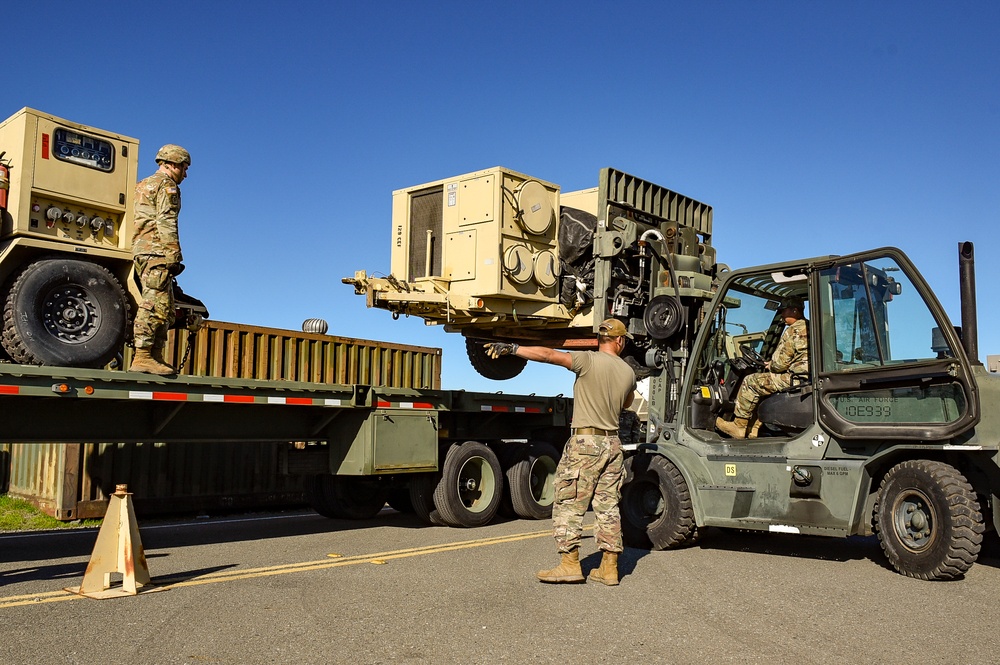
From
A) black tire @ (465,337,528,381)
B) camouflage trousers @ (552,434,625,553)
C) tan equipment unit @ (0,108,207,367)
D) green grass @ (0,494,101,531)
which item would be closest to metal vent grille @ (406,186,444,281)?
black tire @ (465,337,528,381)

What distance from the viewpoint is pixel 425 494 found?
10.3m

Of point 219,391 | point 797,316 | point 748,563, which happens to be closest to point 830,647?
point 748,563

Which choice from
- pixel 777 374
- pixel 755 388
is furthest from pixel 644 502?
pixel 777 374

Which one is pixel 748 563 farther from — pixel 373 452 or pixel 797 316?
pixel 373 452

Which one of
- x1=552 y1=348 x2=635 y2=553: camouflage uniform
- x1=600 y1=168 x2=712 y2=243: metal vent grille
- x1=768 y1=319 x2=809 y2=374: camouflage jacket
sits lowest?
x1=552 y1=348 x2=635 y2=553: camouflage uniform

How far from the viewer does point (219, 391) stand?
8117mm

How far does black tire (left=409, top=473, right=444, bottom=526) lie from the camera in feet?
33.9

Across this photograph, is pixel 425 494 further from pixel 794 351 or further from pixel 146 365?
pixel 794 351

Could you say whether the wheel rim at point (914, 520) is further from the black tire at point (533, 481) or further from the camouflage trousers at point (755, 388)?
the black tire at point (533, 481)

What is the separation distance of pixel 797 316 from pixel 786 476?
153 centimetres

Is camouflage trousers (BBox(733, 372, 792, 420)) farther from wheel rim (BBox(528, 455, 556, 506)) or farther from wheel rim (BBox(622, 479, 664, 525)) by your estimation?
wheel rim (BBox(528, 455, 556, 506))

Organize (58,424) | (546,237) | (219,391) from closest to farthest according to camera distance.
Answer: (58,424)
(219,391)
(546,237)

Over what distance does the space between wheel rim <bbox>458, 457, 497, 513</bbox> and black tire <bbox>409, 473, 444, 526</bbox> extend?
1.31 feet

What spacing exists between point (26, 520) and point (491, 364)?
6588mm
